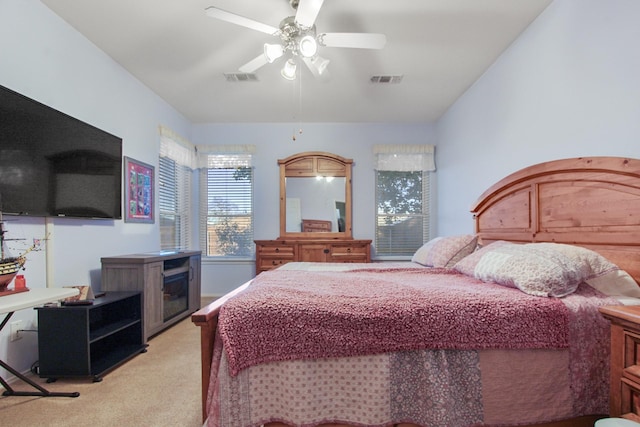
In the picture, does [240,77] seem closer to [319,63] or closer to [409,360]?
[319,63]

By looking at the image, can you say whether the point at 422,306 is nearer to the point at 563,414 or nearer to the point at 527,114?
the point at 563,414

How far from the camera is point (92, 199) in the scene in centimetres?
253

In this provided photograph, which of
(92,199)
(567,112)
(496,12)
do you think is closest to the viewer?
(567,112)

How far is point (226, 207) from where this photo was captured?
455 centimetres

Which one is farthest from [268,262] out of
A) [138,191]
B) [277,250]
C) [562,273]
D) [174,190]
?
[562,273]

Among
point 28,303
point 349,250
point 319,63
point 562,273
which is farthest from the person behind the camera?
point 349,250

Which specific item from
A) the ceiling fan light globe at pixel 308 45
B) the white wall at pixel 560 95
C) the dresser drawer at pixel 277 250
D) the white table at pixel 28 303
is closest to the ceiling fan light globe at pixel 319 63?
the ceiling fan light globe at pixel 308 45

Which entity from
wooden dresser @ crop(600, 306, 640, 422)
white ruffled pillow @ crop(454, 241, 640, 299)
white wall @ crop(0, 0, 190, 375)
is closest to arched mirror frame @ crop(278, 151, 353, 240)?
white wall @ crop(0, 0, 190, 375)

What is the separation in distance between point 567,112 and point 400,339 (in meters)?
1.91

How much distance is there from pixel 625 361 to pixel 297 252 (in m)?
3.27

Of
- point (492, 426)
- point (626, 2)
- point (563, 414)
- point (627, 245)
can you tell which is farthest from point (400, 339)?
point (626, 2)

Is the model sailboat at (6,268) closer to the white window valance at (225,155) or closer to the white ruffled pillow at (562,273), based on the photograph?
the white ruffled pillow at (562,273)

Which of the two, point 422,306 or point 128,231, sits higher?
point 128,231

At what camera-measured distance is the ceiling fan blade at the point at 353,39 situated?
6.56ft
